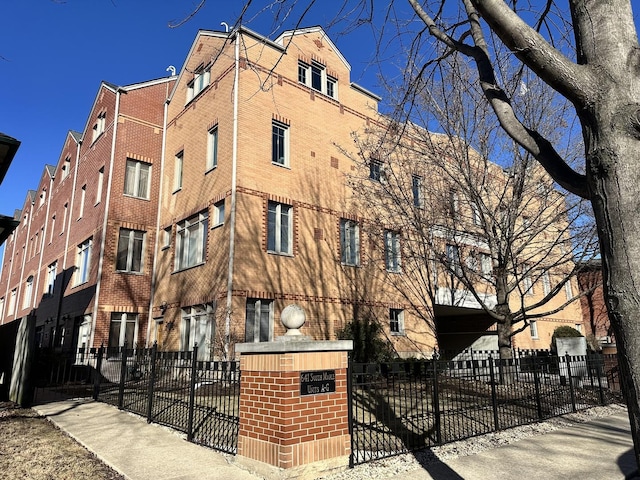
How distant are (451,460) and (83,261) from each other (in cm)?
1852

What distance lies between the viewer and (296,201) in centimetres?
1579

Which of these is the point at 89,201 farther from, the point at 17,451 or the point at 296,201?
the point at 17,451

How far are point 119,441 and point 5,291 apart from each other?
40.4m

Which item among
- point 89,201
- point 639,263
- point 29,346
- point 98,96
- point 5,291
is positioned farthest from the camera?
point 5,291

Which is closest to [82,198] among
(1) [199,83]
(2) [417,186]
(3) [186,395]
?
(1) [199,83]

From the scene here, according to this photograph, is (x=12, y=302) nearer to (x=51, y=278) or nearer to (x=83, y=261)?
(x=51, y=278)

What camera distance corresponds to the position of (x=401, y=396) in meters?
8.97

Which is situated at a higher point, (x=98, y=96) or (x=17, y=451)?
(x=98, y=96)

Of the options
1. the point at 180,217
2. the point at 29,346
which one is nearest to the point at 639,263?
the point at 29,346

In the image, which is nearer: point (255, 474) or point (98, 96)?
point (255, 474)

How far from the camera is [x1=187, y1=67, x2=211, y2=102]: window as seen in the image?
56.9 ft

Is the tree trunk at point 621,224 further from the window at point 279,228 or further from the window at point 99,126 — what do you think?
the window at point 99,126

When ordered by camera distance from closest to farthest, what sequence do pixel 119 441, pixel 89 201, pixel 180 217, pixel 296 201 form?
1. pixel 119 441
2. pixel 296 201
3. pixel 180 217
4. pixel 89 201

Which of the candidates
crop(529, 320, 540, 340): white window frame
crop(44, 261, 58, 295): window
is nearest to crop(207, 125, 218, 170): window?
crop(44, 261, 58, 295): window
